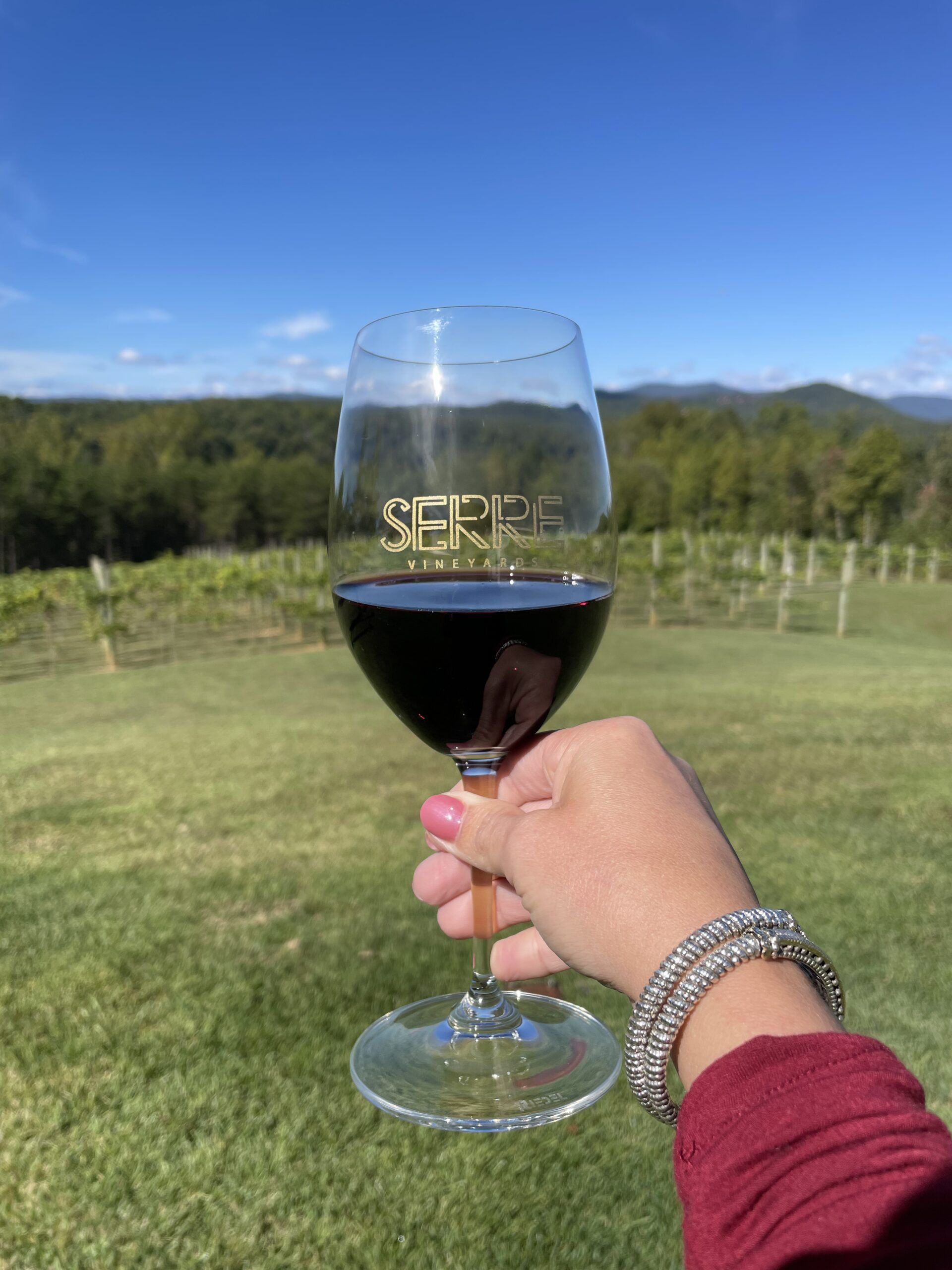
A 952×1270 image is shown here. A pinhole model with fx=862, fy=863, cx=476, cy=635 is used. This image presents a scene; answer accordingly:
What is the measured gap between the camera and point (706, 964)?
2.65 ft

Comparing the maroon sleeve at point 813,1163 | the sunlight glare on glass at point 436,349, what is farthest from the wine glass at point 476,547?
the maroon sleeve at point 813,1163

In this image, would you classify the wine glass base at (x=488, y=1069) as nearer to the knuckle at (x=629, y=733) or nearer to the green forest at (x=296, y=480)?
the knuckle at (x=629, y=733)

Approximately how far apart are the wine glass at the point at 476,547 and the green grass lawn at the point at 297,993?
0.80 feet

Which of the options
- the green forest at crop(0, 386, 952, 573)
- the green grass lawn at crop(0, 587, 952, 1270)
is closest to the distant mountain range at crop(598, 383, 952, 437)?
the green forest at crop(0, 386, 952, 573)

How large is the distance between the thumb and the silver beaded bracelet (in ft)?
0.77

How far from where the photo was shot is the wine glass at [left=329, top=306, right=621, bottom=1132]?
100 centimetres

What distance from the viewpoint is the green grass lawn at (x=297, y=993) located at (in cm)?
117

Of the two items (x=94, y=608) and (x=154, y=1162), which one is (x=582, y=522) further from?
(x=94, y=608)

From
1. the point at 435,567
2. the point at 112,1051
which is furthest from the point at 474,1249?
the point at 435,567

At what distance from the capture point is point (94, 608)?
16.9 metres

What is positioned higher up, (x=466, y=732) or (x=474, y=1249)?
(x=466, y=732)

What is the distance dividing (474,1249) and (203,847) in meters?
2.32

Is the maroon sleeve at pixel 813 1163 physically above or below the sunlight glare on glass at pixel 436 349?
below

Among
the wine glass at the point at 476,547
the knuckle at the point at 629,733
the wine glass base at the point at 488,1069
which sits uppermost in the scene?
the wine glass at the point at 476,547
